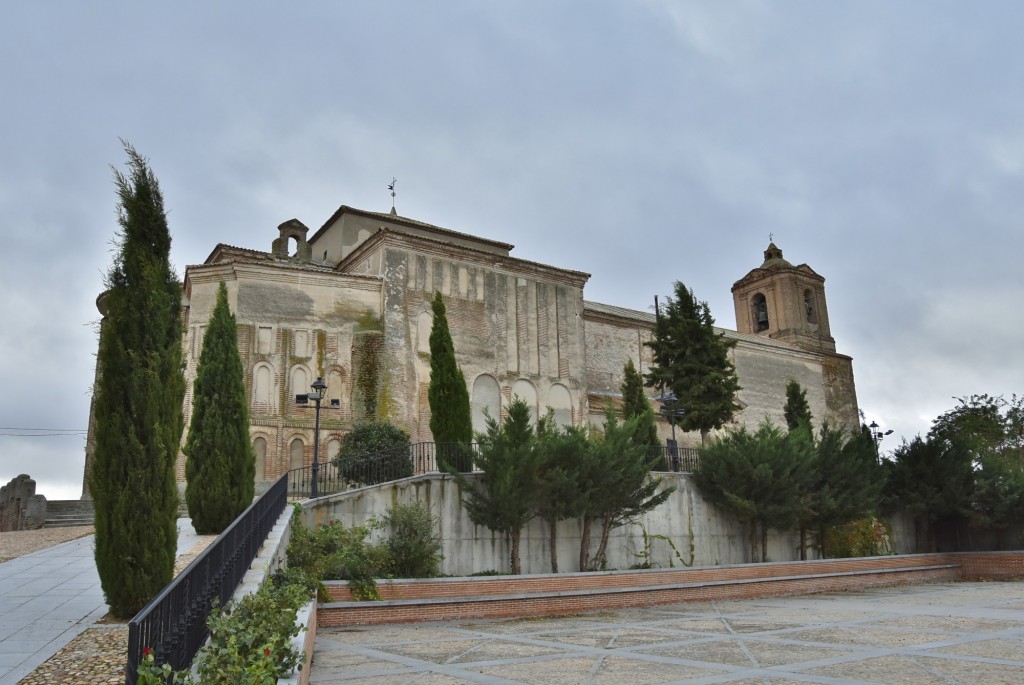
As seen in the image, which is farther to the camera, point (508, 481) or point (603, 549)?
point (603, 549)

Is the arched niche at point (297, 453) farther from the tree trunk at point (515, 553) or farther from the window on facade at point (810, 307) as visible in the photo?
the window on facade at point (810, 307)

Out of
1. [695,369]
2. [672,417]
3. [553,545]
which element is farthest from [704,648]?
[695,369]

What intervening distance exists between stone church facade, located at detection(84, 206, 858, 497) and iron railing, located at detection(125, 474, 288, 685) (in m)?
17.9

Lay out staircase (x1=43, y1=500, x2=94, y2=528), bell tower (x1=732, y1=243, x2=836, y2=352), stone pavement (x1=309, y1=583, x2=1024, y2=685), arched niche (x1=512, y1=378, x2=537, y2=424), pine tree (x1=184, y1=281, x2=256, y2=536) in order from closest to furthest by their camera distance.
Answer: stone pavement (x1=309, y1=583, x2=1024, y2=685) → pine tree (x1=184, y1=281, x2=256, y2=536) → staircase (x1=43, y1=500, x2=94, y2=528) → arched niche (x1=512, y1=378, x2=537, y2=424) → bell tower (x1=732, y1=243, x2=836, y2=352)

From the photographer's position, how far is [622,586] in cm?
1590

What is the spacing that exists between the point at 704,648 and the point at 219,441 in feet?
32.5

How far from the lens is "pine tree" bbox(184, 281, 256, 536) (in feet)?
48.4

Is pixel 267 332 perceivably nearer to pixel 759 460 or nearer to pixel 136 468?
pixel 759 460

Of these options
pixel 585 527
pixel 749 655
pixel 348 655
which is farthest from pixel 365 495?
pixel 749 655

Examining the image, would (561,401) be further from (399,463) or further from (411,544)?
(411,544)

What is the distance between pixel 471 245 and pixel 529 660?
25.4 metres

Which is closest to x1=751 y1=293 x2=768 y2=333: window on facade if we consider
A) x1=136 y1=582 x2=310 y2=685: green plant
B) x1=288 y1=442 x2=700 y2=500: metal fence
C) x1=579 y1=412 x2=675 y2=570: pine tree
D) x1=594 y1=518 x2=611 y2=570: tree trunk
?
x1=288 y1=442 x2=700 y2=500: metal fence

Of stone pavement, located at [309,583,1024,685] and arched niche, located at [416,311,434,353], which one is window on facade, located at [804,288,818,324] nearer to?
arched niche, located at [416,311,434,353]

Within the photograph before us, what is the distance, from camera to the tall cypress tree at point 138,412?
8.48 metres
